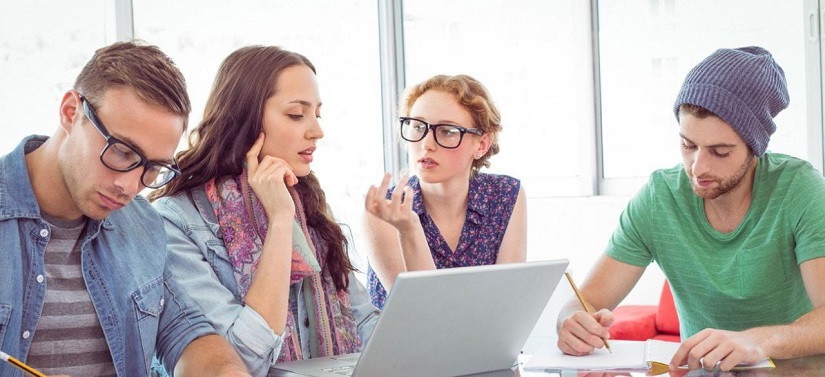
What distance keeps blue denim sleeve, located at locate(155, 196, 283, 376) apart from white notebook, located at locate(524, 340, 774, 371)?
530 millimetres

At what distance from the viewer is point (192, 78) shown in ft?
13.1

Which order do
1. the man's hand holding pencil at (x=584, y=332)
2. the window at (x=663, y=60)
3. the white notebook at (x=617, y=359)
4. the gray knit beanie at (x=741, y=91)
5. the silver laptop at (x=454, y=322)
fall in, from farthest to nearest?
the window at (x=663, y=60) < the gray knit beanie at (x=741, y=91) < the man's hand holding pencil at (x=584, y=332) < the white notebook at (x=617, y=359) < the silver laptop at (x=454, y=322)

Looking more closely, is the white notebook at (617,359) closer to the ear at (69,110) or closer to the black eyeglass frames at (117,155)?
the black eyeglass frames at (117,155)

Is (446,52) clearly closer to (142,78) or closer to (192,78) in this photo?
(192,78)

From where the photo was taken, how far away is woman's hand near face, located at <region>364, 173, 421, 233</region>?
205 centimetres

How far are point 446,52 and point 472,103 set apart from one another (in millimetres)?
2737

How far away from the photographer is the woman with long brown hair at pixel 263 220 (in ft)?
6.24

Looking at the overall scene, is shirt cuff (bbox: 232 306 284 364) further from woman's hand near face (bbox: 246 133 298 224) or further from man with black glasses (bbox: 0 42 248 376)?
woman's hand near face (bbox: 246 133 298 224)

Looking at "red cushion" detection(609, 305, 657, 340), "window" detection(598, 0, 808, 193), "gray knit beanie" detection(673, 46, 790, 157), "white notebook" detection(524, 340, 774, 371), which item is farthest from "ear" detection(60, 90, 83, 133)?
"window" detection(598, 0, 808, 193)

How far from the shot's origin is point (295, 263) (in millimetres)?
2051

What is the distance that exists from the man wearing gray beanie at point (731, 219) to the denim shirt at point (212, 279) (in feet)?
2.12

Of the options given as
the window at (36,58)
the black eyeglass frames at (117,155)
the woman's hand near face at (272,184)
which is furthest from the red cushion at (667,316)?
the black eyeglass frames at (117,155)

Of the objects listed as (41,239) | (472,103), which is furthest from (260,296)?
(472,103)

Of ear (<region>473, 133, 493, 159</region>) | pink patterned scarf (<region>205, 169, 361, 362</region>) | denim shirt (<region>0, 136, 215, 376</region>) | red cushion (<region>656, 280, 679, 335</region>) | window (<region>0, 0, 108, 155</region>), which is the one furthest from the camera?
red cushion (<region>656, 280, 679, 335</region>)
